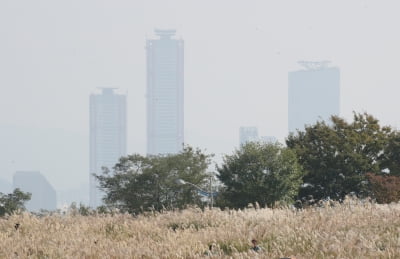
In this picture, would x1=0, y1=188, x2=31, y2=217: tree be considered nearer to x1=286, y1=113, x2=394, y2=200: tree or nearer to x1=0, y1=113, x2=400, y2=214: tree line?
x1=0, y1=113, x2=400, y2=214: tree line

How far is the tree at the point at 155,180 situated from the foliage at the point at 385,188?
24.1 metres

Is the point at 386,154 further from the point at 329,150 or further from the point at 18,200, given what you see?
the point at 18,200

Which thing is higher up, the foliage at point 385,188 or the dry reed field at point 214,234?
the dry reed field at point 214,234

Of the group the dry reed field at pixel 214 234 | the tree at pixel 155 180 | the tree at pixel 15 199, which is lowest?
the tree at pixel 15 199

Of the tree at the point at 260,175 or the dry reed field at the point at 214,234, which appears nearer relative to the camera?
the dry reed field at the point at 214,234

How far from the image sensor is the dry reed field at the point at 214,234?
10.7m

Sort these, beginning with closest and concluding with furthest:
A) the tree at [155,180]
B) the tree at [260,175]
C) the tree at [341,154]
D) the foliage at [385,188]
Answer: the foliage at [385,188] < the tree at [260,175] < the tree at [341,154] < the tree at [155,180]

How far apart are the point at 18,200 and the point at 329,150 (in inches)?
1595

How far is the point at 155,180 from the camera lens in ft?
281

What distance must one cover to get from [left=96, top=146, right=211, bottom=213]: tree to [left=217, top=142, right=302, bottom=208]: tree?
17.0 metres

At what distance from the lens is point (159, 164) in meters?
87.7

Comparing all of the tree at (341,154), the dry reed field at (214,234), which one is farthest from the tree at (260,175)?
the dry reed field at (214,234)

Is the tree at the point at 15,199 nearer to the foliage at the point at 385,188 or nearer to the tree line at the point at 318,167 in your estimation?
the tree line at the point at 318,167

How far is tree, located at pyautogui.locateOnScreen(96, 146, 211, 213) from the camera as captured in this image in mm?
82812
